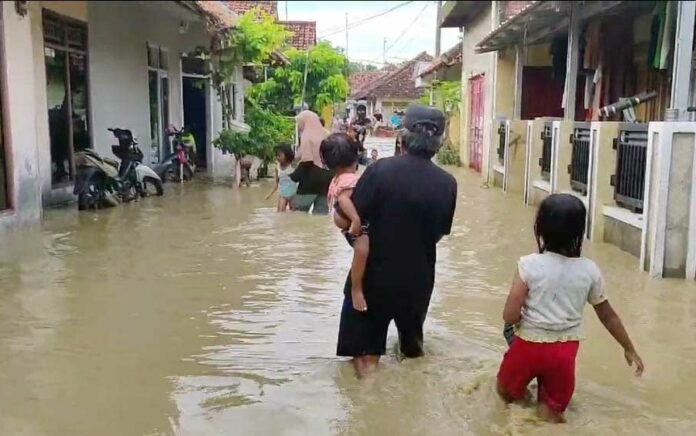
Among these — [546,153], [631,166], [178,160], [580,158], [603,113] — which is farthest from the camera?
[178,160]

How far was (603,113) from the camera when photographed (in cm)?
1027

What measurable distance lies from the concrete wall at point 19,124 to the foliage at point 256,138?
6.00m

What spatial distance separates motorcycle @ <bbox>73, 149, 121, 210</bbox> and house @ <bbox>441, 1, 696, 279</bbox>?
5235 millimetres

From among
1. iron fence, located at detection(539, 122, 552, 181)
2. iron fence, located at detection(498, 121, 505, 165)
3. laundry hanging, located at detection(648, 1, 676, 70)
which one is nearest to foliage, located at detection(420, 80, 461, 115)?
iron fence, located at detection(498, 121, 505, 165)

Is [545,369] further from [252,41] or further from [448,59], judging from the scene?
[448,59]

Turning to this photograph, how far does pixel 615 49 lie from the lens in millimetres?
12312

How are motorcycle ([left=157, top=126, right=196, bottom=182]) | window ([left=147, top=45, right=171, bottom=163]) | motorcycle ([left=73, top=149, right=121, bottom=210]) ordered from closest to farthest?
motorcycle ([left=73, top=149, right=121, bottom=210]) < window ([left=147, top=45, right=171, bottom=163]) < motorcycle ([left=157, top=126, right=196, bottom=182])

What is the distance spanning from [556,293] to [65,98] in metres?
9.18

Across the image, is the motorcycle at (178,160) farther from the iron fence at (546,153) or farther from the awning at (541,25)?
the iron fence at (546,153)

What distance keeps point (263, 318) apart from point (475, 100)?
16.1 meters

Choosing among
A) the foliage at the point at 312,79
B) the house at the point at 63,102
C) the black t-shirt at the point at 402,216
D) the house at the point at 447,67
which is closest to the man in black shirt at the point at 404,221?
the black t-shirt at the point at 402,216

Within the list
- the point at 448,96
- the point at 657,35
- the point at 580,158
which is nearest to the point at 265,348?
the point at 580,158

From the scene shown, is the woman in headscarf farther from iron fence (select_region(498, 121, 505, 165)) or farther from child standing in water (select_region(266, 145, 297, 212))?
iron fence (select_region(498, 121, 505, 165))

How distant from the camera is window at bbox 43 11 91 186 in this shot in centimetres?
1038
